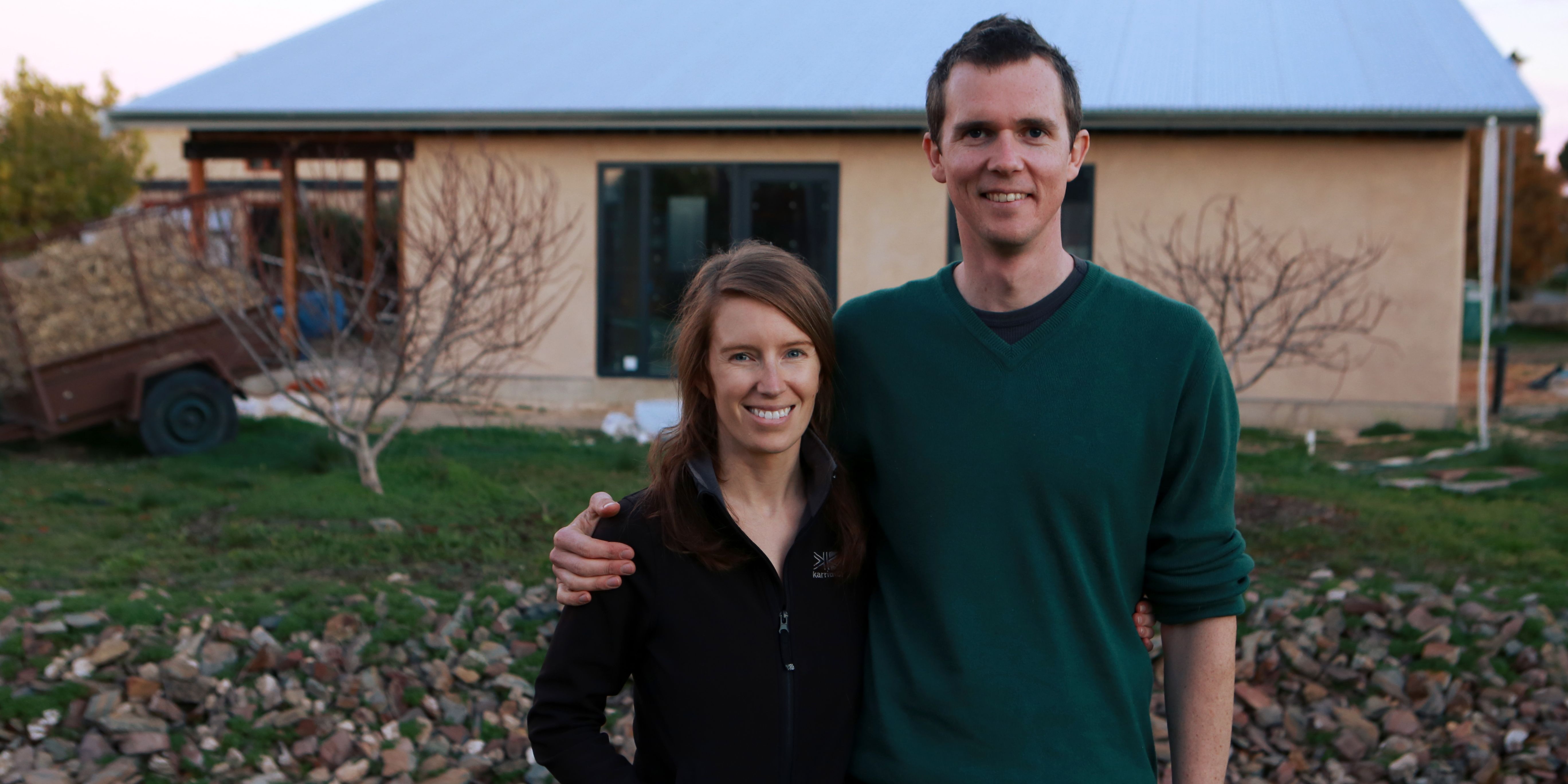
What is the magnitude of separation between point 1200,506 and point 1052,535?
26cm

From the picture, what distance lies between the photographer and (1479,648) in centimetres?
484

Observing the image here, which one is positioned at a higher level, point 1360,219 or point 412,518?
point 1360,219

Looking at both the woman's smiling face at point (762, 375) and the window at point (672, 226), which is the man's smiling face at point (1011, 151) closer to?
the woman's smiling face at point (762, 375)

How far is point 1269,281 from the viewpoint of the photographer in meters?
10.1

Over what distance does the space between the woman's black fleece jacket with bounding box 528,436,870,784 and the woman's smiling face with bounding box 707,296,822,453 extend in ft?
0.41

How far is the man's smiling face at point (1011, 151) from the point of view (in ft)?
6.66

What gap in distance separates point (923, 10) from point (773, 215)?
4.04 m

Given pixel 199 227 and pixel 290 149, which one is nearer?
pixel 199 227

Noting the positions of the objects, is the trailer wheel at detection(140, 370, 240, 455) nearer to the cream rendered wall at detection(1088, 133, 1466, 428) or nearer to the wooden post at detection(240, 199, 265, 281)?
the wooden post at detection(240, 199, 265, 281)

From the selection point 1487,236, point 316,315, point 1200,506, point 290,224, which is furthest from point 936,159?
point 290,224

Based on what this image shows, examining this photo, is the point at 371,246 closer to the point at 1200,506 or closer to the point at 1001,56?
the point at 1001,56

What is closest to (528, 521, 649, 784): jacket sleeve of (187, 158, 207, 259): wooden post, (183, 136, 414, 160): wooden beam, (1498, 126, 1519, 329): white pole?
(187, 158, 207, 259): wooden post

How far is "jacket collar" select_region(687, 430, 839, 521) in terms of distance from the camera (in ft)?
6.72

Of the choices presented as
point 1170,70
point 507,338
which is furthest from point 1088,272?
point 1170,70
